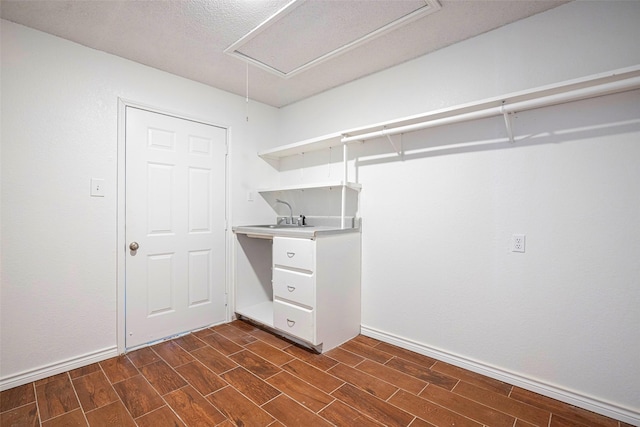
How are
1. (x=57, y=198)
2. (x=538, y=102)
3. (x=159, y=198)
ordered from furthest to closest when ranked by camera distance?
(x=159, y=198) → (x=57, y=198) → (x=538, y=102)

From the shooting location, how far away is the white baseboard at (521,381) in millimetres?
1646

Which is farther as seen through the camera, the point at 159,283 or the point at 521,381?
the point at 159,283

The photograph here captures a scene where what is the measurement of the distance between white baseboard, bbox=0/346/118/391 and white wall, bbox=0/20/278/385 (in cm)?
1

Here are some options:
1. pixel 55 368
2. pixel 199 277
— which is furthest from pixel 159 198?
pixel 55 368

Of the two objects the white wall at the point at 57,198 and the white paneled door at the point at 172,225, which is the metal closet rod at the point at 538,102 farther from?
the white wall at the point at 57,198

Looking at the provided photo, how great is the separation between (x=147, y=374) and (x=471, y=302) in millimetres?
2341

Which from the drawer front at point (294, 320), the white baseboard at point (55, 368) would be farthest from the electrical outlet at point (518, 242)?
the white baseboard at point (55, 368)

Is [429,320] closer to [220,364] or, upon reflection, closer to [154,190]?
[220,364]

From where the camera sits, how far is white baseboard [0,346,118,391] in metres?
1.93

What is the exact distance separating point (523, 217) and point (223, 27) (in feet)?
7.65

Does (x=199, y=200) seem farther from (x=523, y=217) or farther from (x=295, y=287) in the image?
(x=523, y=217)

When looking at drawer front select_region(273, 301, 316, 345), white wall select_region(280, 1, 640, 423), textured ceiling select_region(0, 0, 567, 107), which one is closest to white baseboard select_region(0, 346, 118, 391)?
drawer front select_region(273, 301, 316, 345)

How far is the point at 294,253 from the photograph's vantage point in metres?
2.49

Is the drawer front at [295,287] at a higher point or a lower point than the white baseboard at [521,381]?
higher
